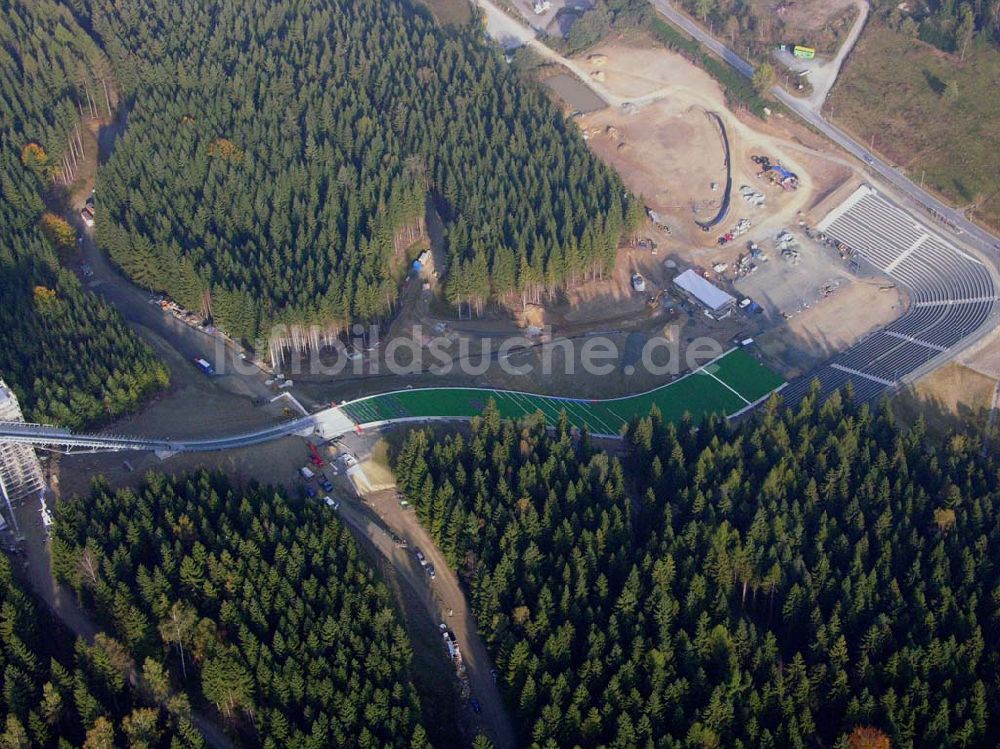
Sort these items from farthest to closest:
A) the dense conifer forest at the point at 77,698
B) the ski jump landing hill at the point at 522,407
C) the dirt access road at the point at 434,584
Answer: the ski jump landing hill at the point at 522,407, the dirt access road at the point at 434,584, the dense conifer forest at the point at 77,698

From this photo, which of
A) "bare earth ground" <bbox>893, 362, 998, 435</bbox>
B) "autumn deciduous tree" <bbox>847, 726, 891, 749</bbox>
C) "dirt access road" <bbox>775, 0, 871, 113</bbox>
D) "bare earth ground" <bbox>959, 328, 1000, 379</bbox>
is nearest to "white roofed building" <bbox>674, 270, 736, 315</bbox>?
"bare earth ground" <bbox>893, 362, 998, 435</bbox>

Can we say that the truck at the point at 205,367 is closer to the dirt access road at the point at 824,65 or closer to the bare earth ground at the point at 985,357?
the bare earth ground at the point at 985,357

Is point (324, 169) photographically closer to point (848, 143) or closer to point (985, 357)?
point (848, 143)

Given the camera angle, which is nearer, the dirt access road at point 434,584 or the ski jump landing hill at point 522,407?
the dirt access road at point 434,584

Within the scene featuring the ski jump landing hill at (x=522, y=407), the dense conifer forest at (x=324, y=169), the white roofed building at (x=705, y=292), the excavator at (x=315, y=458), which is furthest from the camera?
the white roofed building at (x=705, y=292)

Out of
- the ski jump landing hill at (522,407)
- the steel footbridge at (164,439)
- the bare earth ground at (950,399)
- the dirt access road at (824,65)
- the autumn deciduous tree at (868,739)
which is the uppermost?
the dirt access road at (824,65)

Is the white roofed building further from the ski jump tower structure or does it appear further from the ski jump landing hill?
the ski jump tower structure

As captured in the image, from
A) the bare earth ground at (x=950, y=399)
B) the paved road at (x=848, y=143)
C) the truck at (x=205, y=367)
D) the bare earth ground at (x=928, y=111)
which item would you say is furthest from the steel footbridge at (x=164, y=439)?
the bare earth ground at (x=928, y=111)

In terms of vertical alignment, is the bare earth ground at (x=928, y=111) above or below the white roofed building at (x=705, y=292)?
above
